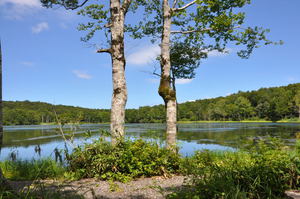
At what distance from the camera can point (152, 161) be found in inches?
221

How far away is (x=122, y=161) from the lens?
5.55 meters

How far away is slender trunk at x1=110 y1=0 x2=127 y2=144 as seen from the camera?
6.53 m

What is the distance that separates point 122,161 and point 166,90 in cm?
293

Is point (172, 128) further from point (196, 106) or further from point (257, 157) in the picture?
point (196, 106)

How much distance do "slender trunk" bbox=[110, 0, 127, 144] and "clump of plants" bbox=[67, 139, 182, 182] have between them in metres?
0.69

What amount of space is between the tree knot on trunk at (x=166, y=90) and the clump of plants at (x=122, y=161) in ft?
6.58

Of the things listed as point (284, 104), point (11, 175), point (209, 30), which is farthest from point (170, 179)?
point (284, 104)

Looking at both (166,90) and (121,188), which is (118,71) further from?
(121,188)

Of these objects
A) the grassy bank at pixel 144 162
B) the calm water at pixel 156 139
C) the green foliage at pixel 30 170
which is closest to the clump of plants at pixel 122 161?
the grassy bank at pixel 144 162

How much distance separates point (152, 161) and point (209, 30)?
17.5ft

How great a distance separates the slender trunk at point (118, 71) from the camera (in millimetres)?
6528

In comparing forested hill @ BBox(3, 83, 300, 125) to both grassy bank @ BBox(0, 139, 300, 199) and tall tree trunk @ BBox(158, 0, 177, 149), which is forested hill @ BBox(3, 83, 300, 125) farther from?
grassy bank @ BBox(0, 139, 300, 199)

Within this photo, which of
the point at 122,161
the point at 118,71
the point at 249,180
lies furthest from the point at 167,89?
the point at 249,180

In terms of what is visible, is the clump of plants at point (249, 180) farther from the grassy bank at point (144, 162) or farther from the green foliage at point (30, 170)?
the green foliage at point (30, 170)
